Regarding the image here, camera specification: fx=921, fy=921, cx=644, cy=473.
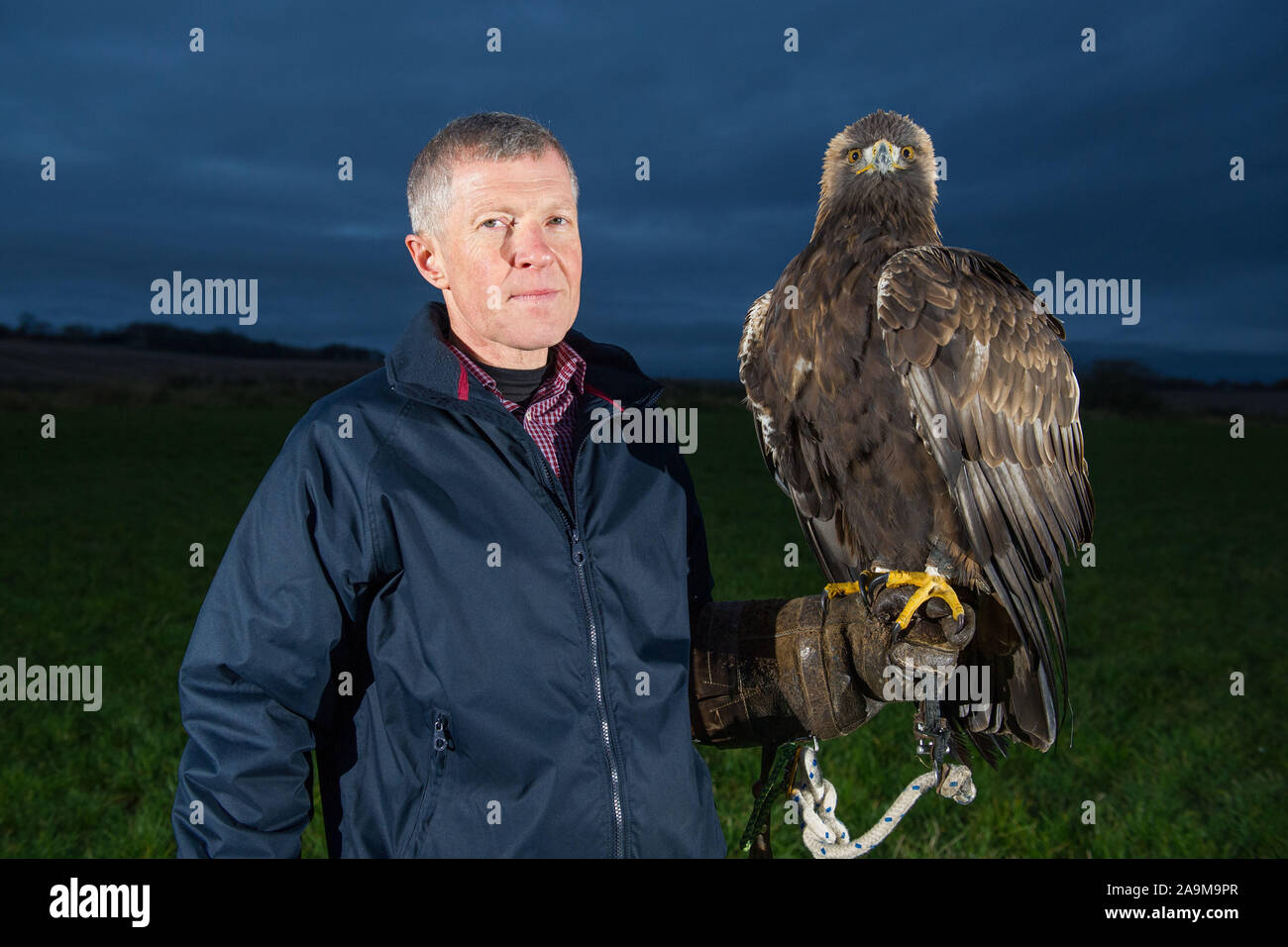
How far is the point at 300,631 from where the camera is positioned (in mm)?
2387

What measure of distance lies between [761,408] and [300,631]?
2.12 m

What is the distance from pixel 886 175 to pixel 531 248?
197 centimetres

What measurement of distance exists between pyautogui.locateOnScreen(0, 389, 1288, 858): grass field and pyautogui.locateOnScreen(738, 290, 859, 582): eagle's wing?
6.14ft

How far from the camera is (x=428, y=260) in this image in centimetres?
275

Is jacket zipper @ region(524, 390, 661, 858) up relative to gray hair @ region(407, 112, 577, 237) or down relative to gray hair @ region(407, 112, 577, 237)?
down

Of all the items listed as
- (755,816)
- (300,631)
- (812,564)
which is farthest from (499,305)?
(812,564)

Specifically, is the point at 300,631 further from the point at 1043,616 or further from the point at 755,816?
the point at 1043,616

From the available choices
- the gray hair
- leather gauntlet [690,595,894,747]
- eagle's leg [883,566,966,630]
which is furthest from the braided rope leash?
the gray hair

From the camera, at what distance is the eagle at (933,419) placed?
340 cm

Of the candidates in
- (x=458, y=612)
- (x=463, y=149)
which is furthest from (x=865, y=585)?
(x=463, y=149)

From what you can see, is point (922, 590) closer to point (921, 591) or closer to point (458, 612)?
point (921, 591)

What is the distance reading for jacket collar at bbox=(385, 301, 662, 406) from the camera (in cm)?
256

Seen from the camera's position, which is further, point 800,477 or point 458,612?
point 800,477

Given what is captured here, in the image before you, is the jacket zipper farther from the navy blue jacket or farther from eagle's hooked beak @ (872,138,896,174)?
eagle's hooked beak @ (872,138,896,174)
